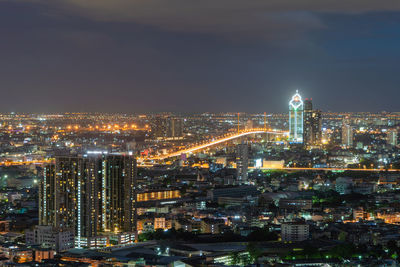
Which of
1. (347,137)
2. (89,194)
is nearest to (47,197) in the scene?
(89,194)

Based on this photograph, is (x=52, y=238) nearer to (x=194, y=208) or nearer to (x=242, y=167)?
(x=194, y=208)

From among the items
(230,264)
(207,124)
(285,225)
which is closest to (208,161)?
(285,225)

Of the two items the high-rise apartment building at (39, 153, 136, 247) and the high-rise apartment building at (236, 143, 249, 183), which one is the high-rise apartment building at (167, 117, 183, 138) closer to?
the high-rise apartment building at (236, 143, 249, 183)

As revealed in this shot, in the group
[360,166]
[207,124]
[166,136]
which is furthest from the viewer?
[207,124]

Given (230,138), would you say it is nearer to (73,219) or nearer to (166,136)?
(166,136)

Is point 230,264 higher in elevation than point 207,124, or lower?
lower

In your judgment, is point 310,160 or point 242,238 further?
point 310,160

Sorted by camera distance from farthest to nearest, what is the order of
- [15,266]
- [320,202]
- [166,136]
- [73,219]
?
[166,136] < [320,202] < [73,219] < [15,266]
